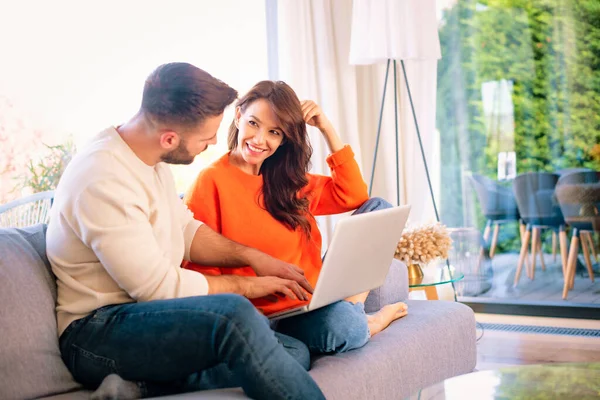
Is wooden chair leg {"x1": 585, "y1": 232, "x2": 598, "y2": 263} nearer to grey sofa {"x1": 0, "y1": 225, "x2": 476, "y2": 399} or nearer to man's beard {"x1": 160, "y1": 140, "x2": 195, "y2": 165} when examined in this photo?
grey sofa {"x1": 0, "y1": 225, "x2": 476, "y2": 399}

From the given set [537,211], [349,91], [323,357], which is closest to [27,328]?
[323,357]

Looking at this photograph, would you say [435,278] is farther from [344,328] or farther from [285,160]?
[344,328]

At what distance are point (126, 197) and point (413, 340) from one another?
3.38 feet

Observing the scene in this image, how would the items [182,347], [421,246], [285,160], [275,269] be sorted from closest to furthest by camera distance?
[182,347] → [275,269] → [285,160] → [421,246]

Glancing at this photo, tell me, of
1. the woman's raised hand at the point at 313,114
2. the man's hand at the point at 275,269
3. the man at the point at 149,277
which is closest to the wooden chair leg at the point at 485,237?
the woman's raised hand at the point at 313,114

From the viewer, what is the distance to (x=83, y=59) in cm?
374

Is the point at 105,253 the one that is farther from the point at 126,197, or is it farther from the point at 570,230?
the point at 570,230

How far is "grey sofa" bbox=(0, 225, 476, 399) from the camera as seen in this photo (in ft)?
5.51

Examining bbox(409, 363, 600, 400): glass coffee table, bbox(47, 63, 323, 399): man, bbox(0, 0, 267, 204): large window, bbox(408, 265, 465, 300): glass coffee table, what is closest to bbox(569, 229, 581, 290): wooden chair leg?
bbox(408, 265, 465, 300): glass coffee table

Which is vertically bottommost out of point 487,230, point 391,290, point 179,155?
point 487,230

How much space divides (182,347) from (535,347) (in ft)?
8.23

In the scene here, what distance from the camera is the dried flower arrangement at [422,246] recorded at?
3.04 metres

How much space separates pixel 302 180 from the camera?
2574mm

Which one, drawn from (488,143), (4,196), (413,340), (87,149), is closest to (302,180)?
(413,340)
